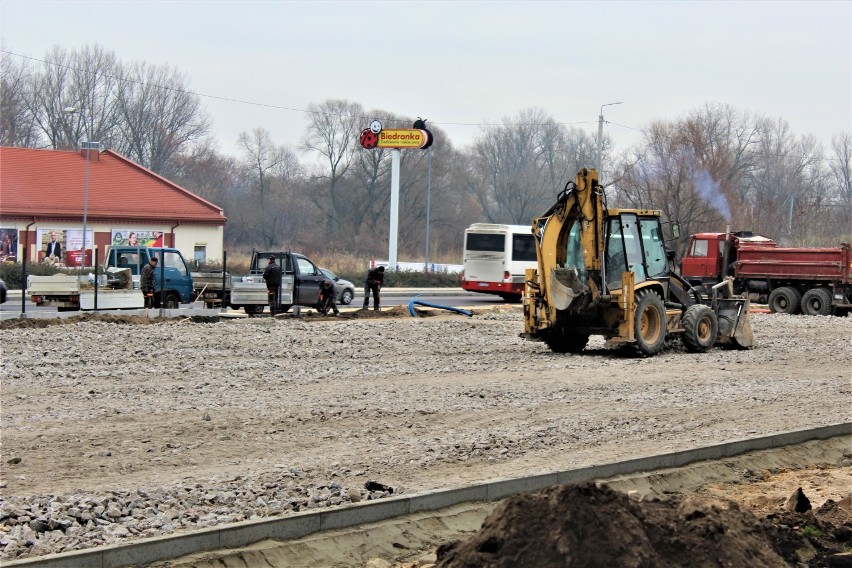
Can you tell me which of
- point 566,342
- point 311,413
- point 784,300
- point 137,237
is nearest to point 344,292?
point 784,300

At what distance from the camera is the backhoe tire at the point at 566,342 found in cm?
2080

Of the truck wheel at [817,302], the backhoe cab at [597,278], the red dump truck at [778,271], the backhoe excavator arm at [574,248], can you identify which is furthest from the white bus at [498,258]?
the backhoe excavator arm at [574,248]

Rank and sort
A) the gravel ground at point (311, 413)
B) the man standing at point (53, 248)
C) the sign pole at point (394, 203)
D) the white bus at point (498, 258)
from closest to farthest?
1. the gravel ground at point (311, 413)
2. the white bus at point (498, 258)
3. the man standing at point (53, 248)
4. the sign pole at point (394, 203)

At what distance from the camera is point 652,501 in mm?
6527

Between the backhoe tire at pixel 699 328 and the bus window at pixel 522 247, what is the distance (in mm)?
20449

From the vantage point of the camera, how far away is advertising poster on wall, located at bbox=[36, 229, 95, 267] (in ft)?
165

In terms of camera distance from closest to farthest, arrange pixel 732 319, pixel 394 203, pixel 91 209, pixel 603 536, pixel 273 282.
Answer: pixel 603 536 < pixel 732 319 < pixel 273 282 < pixel 91 209 < pixel 394 203

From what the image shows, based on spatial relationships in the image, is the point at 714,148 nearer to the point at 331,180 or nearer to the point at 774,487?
the point at 331,180

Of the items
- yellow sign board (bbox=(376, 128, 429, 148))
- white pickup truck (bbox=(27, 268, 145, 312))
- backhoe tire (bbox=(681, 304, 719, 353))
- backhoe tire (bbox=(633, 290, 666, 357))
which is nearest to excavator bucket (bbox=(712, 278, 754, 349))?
backhoe tire (bbox=(681, 304, 719, 353))

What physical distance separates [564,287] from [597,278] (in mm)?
718

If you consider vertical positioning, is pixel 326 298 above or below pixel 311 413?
above

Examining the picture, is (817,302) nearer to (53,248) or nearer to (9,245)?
(53,248)

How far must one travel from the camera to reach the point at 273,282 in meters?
28.9

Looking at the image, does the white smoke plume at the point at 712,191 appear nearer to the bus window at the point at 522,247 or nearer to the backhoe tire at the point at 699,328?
the bus window at the point at 522,247
